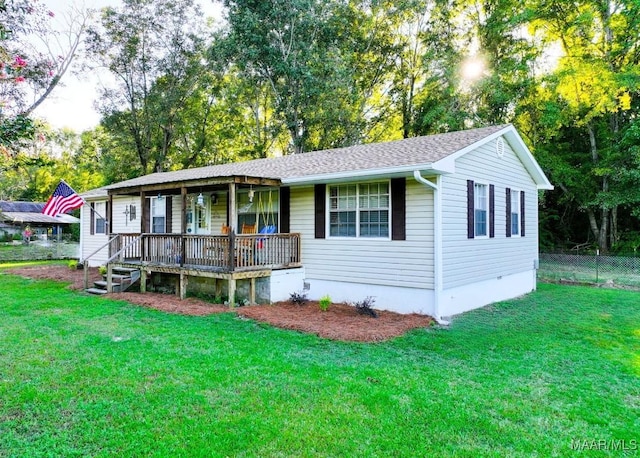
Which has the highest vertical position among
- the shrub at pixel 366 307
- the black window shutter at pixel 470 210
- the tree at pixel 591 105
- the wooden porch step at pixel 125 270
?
the tree at pixel 591 105

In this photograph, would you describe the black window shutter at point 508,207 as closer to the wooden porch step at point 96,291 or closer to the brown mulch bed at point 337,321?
the brown mulch bed at point 337,321

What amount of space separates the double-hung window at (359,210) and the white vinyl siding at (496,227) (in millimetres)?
1280

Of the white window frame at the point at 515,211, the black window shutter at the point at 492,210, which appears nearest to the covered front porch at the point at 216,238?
the black window shutter at the point at 492,210

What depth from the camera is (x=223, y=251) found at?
8.77m

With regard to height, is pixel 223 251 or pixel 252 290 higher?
pixel 223 251

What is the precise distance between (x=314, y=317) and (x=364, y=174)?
9.90ft

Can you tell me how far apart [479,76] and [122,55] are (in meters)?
20.2

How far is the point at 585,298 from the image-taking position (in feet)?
34.1

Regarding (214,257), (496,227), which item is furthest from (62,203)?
(496,227)

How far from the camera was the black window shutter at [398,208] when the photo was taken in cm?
823

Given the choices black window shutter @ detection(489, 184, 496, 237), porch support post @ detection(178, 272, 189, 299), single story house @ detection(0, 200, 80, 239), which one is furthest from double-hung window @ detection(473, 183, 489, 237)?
single story house @ detection(0, 200, 80, 239)

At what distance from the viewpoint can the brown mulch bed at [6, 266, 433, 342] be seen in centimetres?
671

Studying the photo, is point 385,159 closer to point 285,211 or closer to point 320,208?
point 320,208

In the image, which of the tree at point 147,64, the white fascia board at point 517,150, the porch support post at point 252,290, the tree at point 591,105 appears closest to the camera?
the white fascia board at point 517,150
